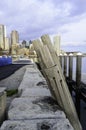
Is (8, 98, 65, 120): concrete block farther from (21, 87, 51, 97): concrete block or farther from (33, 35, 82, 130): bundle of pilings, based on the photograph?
(21, 87, 51, 97): concrete block

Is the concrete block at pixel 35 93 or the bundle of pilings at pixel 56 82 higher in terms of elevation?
the bundle of pilings at pixel 56 82

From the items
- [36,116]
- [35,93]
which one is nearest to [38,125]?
[36,116]

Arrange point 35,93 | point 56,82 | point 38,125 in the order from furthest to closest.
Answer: point 35,93 < point 56,82 < point 38,125

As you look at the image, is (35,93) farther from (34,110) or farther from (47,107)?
(34,110)

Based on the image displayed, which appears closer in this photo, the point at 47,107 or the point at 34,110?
the point at 34,110

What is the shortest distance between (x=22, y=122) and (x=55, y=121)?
0.33 metres

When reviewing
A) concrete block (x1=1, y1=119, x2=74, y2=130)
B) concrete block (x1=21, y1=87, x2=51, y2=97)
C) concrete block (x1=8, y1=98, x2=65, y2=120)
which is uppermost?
concrete block (x1=8, y1=98, x2=65, y2=120)

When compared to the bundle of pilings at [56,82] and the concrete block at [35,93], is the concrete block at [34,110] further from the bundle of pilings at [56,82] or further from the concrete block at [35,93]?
the concrete block at [35,93]

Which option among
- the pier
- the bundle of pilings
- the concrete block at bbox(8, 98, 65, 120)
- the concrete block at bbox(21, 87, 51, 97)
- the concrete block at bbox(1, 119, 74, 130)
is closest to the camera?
the concrete block at bbox(1, 119, 74, 130)

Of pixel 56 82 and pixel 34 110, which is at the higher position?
pixel 56 82

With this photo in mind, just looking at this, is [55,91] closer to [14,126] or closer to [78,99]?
[14,126]

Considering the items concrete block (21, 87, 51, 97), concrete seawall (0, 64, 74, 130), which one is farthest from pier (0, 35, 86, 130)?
concrete block (21, 87, 51, 97)

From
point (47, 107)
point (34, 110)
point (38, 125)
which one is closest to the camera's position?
point (38, 125)

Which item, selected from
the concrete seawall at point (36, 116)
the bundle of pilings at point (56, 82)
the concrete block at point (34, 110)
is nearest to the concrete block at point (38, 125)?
the concrete seawall at point (36, 116)
